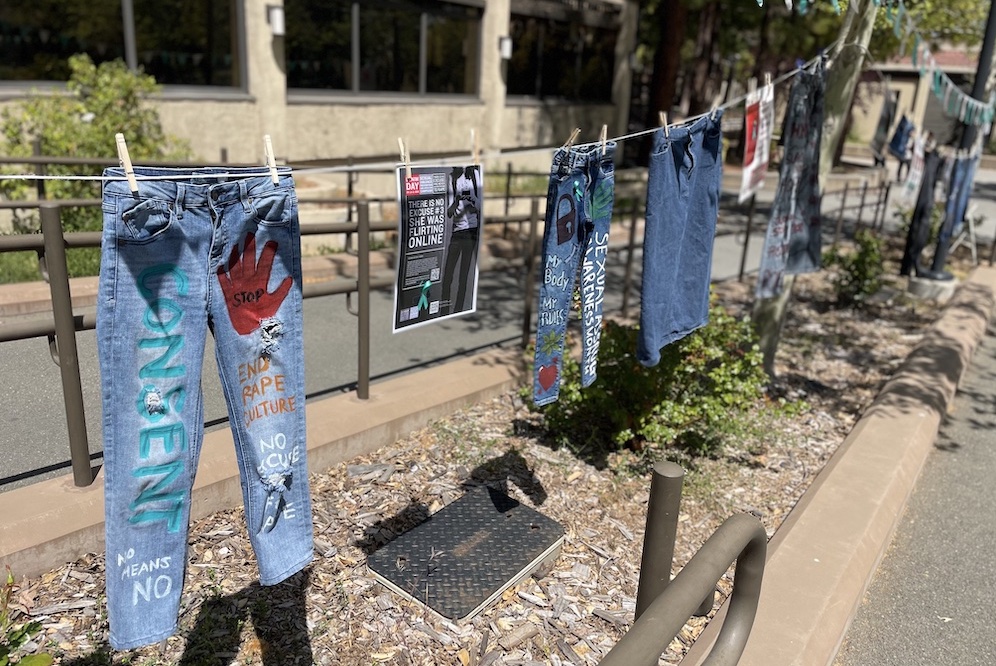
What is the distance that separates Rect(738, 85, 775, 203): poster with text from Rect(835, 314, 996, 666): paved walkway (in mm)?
→ 2236

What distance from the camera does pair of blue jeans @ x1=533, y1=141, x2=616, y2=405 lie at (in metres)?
3.25

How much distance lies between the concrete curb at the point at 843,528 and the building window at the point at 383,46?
9.16 m

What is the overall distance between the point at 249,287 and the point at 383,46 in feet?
36.6

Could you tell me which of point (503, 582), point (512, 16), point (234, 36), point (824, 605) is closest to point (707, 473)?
point (824, 605)

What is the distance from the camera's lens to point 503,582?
3.23m

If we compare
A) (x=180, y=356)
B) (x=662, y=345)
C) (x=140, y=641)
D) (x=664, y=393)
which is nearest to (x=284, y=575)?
(x=140, y=641)

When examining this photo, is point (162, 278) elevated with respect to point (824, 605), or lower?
elevated

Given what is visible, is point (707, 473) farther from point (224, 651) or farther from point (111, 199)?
point (111, 199)

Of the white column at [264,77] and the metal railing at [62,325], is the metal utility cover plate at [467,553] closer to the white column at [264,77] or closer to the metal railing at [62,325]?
the metal railing at [62,325]

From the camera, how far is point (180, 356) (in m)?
2.13

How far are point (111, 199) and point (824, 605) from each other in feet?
9.58

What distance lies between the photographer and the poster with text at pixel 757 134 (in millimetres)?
4816

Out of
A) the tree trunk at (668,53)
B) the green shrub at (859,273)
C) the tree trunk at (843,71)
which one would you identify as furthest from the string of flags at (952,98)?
the tree trunk at (668,53)

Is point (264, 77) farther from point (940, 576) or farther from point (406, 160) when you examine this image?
point (940, 576)
